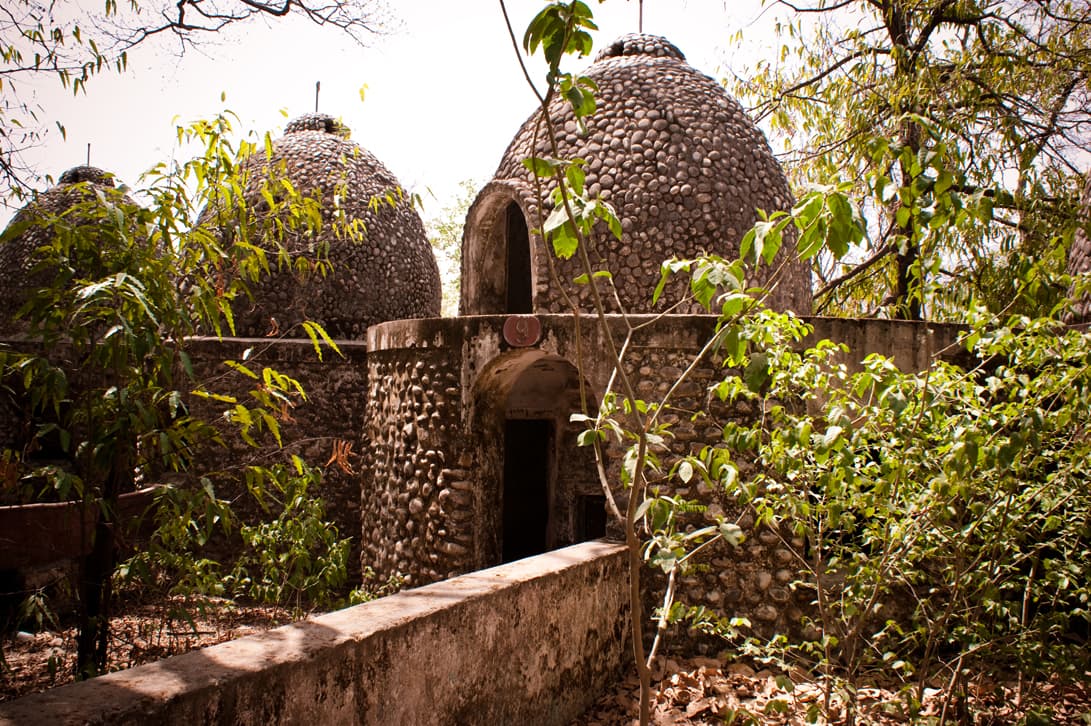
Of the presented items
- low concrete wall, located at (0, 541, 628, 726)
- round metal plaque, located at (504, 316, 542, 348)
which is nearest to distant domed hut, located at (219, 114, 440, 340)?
round metal plaque, located at (504, 316, 542, 348)

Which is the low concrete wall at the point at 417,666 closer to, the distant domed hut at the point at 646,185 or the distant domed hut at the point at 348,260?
the distant domed hut at the point at 646,185

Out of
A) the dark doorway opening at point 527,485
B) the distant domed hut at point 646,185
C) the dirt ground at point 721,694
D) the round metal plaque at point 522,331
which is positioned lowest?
the dirt ground at point 721,694

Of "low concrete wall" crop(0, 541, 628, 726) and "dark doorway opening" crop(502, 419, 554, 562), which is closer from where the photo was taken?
"low concrete wall" crop(0, 541, 628, 726)

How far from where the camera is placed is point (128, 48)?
5.67 meters

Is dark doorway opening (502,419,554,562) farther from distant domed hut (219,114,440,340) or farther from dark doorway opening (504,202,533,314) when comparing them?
distant domed hut (219,114,440,340)

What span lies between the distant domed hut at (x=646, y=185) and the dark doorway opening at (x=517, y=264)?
0.02 meters

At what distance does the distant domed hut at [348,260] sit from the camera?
31.6 feet

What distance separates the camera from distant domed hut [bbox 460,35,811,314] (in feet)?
23.0

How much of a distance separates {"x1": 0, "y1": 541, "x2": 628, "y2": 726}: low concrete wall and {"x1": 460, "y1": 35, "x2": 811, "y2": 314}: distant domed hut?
9.82 ft

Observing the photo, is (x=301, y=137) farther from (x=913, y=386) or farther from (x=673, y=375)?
(x=913, y=386)

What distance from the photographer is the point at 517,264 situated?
27.6 feet

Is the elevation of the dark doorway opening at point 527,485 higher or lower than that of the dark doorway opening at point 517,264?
lower

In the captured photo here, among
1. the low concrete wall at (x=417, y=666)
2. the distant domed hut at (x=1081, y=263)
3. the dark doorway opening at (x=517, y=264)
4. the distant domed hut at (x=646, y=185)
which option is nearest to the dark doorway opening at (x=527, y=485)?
the dark doorway opening at (x=517, y=264)

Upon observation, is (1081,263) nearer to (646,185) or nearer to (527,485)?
(646,185)
